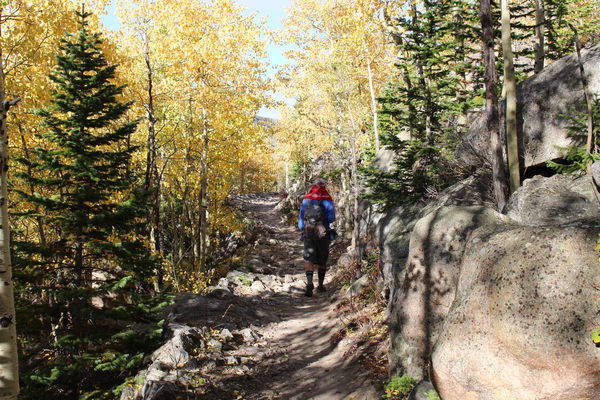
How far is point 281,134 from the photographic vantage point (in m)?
28.0

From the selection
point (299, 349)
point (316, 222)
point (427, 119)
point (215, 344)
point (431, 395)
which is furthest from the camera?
point (316, 222)

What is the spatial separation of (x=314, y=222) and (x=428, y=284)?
4.90 meters

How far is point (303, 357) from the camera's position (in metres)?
6.61

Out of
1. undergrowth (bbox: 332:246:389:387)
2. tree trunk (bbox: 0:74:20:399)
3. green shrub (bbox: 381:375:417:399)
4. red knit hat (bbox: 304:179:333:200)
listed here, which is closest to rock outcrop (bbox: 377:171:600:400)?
green shrub (bbox: 381:375:417:399)

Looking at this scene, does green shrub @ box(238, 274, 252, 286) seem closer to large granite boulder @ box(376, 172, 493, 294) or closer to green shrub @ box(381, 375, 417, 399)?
large granite boulder @ box(376, 172, 493, 294)

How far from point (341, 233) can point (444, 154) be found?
11.3 metres

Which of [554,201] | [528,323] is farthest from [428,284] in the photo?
[554,201]

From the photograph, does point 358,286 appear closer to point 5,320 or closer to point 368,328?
point 368,328

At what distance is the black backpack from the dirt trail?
5.62 feet

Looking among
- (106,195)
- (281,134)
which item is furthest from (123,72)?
(281,134)

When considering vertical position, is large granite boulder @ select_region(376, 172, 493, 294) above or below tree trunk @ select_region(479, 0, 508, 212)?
below

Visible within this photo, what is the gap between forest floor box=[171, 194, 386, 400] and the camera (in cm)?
525

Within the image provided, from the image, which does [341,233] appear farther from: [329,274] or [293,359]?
[293,359]

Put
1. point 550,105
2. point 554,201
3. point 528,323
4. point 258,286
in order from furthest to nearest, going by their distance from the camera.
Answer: point 258,286, point 550,105, point 554,201, point 528,323
